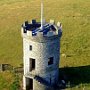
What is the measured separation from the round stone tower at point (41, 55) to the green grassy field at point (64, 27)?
3228mm

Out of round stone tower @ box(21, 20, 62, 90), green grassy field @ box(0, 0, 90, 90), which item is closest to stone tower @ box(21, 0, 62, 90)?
round stone tower @ box(21, 20, 62, 90)

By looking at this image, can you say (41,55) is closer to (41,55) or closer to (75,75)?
(41,55)

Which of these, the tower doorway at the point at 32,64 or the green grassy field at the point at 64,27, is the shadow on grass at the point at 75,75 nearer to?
the green grassy field at the point at 64,27

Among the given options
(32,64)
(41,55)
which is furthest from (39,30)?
(32,64)

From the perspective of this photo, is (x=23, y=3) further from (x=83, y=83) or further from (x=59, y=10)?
(x=83, y=83)

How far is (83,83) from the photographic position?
128 feet

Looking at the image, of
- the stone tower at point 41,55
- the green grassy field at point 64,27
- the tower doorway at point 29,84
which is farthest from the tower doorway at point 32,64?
the green grassy field at point 64,27

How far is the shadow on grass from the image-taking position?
39.6 meters

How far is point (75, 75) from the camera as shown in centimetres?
4128

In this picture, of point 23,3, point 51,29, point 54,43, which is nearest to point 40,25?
point 51,29

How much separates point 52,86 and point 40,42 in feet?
17.5

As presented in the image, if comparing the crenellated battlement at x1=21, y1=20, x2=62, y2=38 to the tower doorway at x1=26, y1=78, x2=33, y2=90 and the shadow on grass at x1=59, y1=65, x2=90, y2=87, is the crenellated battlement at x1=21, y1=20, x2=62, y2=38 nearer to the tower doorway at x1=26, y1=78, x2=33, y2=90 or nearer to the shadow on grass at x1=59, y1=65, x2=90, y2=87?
the tower doorway at x1=26, y1=78, x2=33, y2=90

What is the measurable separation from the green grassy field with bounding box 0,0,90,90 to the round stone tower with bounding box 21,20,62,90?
3.23m

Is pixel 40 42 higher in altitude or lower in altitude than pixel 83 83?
higher
